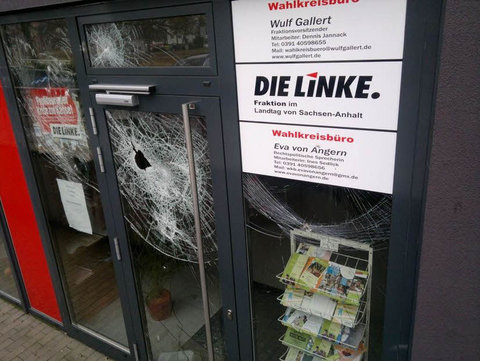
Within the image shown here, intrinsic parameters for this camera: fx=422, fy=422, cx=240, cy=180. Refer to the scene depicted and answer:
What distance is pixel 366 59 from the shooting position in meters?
1.98

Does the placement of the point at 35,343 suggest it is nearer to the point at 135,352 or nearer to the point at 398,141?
the point at 135,352

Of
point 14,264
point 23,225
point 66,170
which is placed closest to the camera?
point 66,170

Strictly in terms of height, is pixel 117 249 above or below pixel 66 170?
below

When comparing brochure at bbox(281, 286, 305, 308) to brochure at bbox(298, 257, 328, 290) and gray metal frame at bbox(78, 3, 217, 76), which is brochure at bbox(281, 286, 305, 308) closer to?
brochure at bbox(298, 257, 328, 290)

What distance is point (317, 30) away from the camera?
208 cm

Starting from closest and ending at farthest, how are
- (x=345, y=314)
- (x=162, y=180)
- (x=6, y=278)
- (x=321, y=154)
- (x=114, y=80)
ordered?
(x=321, y=154) < (x=345, y=314) < (x=114, y=80) < (x=162, y=180) < (x=6, y=278)

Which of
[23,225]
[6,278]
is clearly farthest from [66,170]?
[6,278]

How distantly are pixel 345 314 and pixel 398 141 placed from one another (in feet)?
3.74

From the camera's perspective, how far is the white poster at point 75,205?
384 cm

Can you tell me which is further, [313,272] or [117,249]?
[117,249]

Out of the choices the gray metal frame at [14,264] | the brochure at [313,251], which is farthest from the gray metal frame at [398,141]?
the gray metal frame at [14,264]

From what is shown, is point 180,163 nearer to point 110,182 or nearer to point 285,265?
point 110,182

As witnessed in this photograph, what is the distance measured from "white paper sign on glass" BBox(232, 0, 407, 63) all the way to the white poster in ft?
7.32

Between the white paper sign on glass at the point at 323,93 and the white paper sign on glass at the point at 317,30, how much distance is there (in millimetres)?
53
